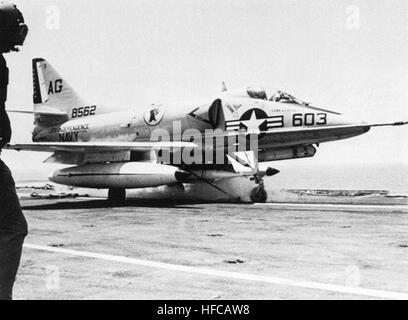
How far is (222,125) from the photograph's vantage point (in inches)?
648

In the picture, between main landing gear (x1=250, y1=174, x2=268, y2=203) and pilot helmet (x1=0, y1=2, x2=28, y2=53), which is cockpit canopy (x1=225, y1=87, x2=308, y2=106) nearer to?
main landing gear (x1=250, y1=174, x2=268, y2=203)

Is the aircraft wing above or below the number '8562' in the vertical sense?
below

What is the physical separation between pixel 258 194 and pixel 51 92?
1215 centimetres

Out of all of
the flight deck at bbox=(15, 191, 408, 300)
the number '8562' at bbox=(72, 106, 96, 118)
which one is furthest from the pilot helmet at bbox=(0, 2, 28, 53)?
the number '8562' at bbox=(72, 106, 96, 118)

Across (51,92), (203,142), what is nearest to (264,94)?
(203,142)

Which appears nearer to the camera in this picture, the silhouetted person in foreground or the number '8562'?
the silhouetted person in foreground

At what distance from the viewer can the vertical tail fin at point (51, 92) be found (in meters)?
22.4

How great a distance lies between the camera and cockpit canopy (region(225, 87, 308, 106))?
16.1 metres

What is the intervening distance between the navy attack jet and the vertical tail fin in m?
4.00

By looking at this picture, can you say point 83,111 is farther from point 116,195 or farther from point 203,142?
point 203,142

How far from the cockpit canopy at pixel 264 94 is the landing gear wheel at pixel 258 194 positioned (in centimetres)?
304

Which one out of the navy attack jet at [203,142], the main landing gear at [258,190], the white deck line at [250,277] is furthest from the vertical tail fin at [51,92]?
the white deck line at [250,277]

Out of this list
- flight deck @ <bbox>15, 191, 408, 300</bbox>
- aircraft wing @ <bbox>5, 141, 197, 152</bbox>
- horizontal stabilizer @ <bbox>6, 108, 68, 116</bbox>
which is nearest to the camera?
flight deck @ <bbox>15, 191, 408, 300</bbox>
